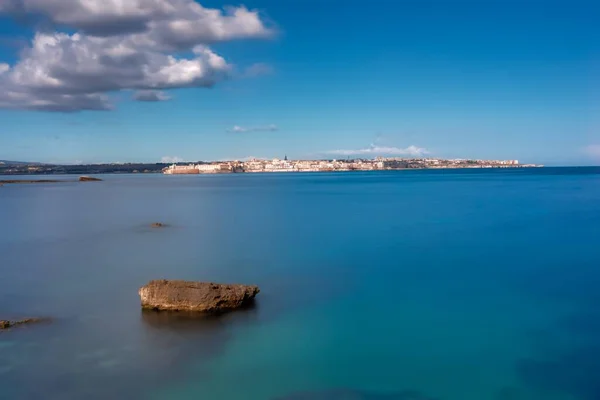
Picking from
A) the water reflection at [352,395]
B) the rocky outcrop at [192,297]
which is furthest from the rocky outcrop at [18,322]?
the water reflection at [352,395]

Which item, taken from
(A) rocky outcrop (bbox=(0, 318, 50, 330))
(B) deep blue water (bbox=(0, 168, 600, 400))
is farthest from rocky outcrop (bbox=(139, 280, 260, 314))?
(A) rocky outcrop (bbox=(0, 318, 50, 330))

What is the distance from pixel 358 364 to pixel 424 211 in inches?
1387

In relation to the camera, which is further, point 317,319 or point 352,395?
point 317,319

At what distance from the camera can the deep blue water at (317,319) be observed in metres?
10.1

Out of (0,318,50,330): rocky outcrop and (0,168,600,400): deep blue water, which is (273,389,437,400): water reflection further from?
(0,318,50,330): rocky outcrop

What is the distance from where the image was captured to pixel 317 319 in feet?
45.2

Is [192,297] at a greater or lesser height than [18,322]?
greater

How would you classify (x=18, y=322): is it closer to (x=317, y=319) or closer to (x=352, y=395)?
(x=317, y=319)

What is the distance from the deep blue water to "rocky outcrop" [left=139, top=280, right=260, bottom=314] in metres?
0.56

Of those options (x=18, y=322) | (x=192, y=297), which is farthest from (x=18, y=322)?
(x=192, y=297)

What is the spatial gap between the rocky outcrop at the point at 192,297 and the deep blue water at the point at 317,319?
0.56m

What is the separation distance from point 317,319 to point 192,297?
12.3 feet

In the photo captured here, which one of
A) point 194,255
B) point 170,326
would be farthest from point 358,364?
point 194,255

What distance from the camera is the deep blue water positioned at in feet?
33.3
